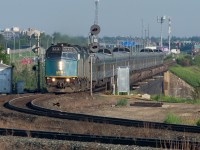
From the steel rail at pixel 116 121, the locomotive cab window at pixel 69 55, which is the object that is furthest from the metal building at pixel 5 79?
the steel rail at pixel 116 121

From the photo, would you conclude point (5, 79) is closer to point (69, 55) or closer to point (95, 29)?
point (69, 55)

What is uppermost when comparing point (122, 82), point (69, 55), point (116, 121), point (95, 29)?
point (95, 29)

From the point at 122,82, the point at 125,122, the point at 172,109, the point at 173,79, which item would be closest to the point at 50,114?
the point at 125,122

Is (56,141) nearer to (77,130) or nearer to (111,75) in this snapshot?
(77,130)

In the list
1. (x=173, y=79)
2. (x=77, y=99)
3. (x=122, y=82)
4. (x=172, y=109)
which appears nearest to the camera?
(x=172, y=109)

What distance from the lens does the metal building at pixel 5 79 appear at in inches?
1902

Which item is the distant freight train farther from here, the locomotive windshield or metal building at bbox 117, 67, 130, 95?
metal building at bbox 117, 67, 130, 95

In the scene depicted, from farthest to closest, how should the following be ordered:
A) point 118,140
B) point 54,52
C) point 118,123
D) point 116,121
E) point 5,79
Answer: point 5,79, point 54,52, point 116,121, point 118,123, point 118,140

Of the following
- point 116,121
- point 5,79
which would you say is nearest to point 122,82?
point 5,79

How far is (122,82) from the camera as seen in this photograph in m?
47.0

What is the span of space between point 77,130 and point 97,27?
20331 millimetres

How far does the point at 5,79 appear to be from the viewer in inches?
1908

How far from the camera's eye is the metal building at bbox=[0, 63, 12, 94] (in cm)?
4831

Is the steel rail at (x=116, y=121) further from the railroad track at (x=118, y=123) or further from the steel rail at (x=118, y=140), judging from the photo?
the steel rail at (x=118, y=140)
